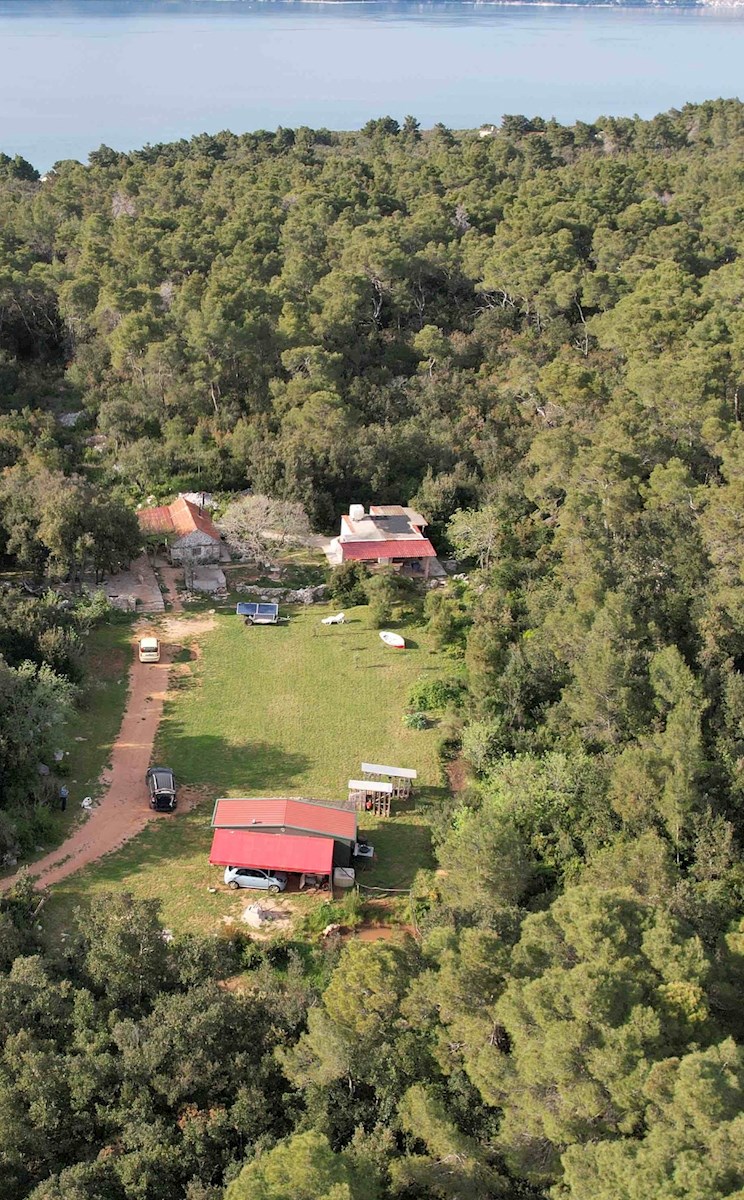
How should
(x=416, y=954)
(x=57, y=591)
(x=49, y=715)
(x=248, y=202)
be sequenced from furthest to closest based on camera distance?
1. (x=248, y=202)
2. (x=57, y=591)
3. (x=49, y=715)
4. (x=416, y=954)

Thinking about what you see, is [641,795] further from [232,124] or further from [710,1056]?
[232,124]

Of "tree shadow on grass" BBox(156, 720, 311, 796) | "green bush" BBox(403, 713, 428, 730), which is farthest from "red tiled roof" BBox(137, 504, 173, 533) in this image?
"green bush" BBox(403, 713, 428, 730)

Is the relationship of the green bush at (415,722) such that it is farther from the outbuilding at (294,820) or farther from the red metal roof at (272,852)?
the red metal roof at (272,852)

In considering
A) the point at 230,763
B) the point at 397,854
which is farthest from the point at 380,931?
the point at 230,763

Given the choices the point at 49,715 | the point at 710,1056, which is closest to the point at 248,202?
the point at 49,715

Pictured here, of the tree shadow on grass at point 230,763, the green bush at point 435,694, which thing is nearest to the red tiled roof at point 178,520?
the tree shadow on grass at point 230,763

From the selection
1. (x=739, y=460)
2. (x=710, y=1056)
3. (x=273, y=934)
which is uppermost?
(x=739, y=460)
